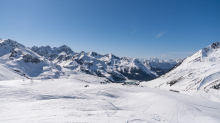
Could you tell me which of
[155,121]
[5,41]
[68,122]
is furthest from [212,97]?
[5,41]

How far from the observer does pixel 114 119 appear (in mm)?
10398

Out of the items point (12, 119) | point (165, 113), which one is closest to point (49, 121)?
point (12, 119)

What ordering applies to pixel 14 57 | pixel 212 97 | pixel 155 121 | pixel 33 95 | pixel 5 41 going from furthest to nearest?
pixel 5 41
pixel 14 57
pixel 212 97
pixel 33 95
pixel 155 121

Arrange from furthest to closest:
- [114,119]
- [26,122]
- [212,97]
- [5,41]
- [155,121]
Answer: [5,41], [212,97], [155,121], [114,119], [26,122]

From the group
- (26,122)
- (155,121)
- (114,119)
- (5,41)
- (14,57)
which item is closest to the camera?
(26,122)

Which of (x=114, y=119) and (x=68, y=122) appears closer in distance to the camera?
(x=68, y=122)

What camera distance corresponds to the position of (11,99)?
564 inches

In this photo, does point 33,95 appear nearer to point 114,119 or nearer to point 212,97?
point 114,119

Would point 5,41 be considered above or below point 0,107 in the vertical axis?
above

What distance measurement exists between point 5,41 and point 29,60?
9359cm

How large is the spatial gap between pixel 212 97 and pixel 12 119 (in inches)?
2357


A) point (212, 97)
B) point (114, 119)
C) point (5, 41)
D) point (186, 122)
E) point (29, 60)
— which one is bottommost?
point (212, 97)

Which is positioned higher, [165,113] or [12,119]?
[12,119]

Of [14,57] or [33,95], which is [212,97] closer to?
[33,95]
